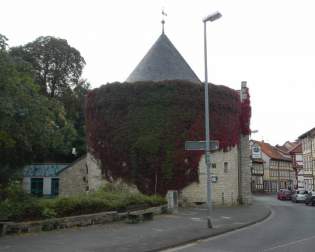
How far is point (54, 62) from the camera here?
197 feet

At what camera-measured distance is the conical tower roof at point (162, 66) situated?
39.0 meters

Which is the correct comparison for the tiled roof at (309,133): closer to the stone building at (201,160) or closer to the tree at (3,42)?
the stone building at (201,160)

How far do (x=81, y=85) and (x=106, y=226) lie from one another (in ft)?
144

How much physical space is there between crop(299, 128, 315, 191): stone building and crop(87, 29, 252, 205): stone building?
35.8 metres

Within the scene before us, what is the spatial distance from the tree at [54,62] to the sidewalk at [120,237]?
4022 centimetres

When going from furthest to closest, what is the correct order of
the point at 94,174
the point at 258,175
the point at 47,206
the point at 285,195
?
the point at 258,175, the point at 285,195, the point at 94,174, the point at 47,206

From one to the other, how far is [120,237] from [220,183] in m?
21.8

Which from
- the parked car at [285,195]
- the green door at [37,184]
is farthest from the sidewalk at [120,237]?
the parked car at [285,195]

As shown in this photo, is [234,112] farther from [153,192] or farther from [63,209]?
[63,209]

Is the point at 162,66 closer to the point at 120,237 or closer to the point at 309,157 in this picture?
the point at 120,237

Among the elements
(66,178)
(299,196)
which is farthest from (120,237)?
(299,196)

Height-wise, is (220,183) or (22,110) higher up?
(22,110)

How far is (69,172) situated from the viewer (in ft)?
151

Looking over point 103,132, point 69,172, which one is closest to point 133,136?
point 103,132
